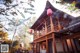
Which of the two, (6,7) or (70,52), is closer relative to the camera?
(6,7)

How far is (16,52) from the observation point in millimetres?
15484

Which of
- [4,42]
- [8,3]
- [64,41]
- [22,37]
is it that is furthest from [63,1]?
[22,37]

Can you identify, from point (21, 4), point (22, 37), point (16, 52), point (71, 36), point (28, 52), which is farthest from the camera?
point (22, 37)

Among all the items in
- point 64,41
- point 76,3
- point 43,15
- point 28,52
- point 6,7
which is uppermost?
point 43,15

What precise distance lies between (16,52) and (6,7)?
13138 mm

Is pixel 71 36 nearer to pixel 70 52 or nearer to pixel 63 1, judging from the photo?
pixel 70 52

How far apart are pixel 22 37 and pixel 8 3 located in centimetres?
2480

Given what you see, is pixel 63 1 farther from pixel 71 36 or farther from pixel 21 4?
pixel 71 36

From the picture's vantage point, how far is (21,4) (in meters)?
3.69

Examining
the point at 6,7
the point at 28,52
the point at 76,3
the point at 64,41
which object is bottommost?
the point at 28,52

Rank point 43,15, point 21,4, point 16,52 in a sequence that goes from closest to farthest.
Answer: point 21,4 → point 43,15 → point 16,52

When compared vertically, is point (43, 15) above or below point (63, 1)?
above

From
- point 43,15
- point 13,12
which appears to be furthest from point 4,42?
point 13,12

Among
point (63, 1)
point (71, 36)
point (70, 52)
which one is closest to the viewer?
point (63, 1)
